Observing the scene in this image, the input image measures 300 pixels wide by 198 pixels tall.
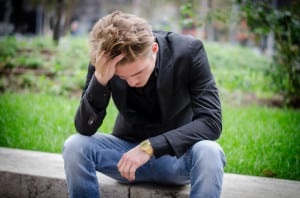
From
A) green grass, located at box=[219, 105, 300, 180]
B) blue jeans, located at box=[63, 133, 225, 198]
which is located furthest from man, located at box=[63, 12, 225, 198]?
green grass, located at box=[219, 105, 300, 180]

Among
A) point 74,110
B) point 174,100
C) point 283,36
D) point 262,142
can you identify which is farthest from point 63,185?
point 283,36

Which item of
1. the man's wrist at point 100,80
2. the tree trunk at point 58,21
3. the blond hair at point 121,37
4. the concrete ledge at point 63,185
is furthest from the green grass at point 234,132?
the tree trunk at point 58,21

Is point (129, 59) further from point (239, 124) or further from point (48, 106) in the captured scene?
point (48, 106)

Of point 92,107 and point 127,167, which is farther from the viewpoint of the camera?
point 92,107

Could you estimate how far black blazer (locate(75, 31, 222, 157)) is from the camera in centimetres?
253

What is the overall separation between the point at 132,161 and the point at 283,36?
16.3 feet

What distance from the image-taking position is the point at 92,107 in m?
2.67

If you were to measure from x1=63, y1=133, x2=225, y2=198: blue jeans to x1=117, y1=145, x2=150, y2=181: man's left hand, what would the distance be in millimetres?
217

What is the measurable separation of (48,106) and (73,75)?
2301 millimetres

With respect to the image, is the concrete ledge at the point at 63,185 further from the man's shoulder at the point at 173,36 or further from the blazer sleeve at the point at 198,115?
the man's shoulder at the point at 173,36

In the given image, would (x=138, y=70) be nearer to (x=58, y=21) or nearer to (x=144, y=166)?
(x=144, y=166)

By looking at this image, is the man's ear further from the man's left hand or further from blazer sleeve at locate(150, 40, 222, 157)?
the man's left hand

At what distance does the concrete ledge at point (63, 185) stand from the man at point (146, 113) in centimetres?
9

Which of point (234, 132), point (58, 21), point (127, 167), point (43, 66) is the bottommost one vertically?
point (43, 66)
